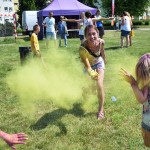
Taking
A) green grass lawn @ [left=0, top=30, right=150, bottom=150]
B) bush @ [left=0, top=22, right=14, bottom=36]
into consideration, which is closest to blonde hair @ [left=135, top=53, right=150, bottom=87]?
green grass lawn @ [left=0, top=30, right=150, bottom=150]

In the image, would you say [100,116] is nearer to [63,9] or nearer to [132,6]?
[63,9]

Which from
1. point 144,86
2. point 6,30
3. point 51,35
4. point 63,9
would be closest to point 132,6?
point 6,30

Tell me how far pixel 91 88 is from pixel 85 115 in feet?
2.29

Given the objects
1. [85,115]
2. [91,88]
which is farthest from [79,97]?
[85,115]

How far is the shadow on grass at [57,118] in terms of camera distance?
4770mm

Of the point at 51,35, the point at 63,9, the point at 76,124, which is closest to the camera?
the point at 76,124

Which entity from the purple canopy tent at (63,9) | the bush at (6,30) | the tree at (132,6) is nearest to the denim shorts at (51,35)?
the purple canopy tent at (63,9)

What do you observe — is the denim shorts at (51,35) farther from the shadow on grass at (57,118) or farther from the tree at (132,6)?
the tree at (132,6)

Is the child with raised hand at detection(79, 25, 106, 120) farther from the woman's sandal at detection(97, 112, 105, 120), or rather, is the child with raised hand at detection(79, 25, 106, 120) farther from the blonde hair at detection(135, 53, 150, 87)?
the blonde hair at detection(135, 53, 150, 87)

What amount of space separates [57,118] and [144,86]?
2418 mm

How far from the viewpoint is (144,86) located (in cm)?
302

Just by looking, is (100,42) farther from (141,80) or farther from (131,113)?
(141,80)

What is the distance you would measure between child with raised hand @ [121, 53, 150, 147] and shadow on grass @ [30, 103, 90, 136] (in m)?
1.70

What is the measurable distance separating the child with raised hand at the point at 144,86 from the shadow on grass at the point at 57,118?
5.57 ft
